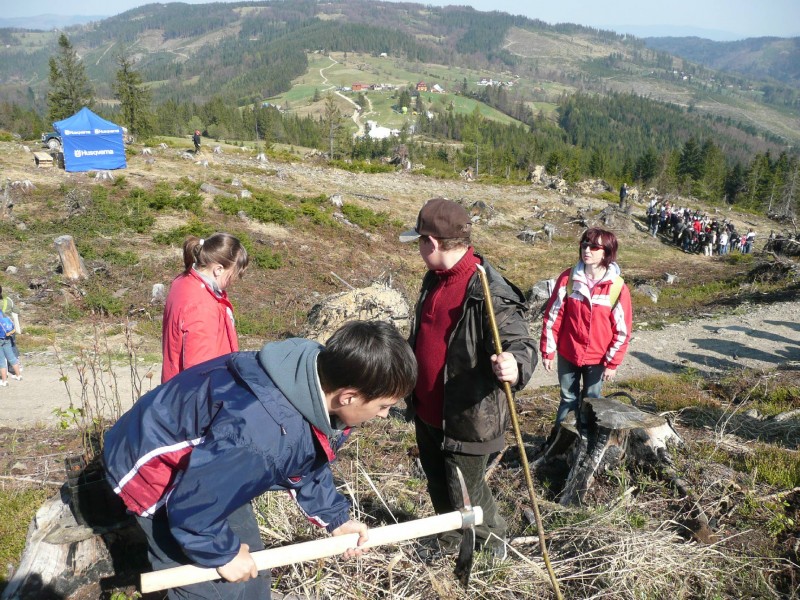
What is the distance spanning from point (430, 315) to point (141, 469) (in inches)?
59.0

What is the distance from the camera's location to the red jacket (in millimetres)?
2922

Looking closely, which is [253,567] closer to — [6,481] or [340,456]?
[340,456]

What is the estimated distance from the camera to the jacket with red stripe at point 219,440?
151 centimetres

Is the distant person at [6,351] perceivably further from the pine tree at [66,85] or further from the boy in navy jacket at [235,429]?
the pine tree at [66,85]

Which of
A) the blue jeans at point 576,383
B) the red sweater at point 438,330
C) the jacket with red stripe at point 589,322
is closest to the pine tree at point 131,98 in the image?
the jacket with red stripe at point 589,322

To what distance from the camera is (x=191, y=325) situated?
292 centimetres

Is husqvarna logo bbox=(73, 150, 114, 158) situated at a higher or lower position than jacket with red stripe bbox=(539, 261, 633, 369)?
lower

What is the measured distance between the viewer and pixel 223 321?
3.10 meters

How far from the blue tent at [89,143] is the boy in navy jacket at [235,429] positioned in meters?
20.3

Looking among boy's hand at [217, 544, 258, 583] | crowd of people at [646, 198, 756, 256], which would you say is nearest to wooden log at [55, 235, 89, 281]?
boy's hand at [217, 544, 258, 583]

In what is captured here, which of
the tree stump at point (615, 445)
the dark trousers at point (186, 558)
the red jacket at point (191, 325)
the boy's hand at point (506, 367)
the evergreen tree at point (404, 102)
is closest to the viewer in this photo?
the dark trousers at point (186, 558)

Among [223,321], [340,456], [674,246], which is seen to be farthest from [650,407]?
[674,246]

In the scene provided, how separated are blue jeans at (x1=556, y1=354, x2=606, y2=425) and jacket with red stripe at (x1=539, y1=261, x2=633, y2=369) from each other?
12 centimetres

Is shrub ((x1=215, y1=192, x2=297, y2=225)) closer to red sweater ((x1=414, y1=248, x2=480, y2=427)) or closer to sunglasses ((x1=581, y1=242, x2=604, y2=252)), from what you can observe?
sunglasses ((x1=581, y1=242, x2=604, y2=252))
